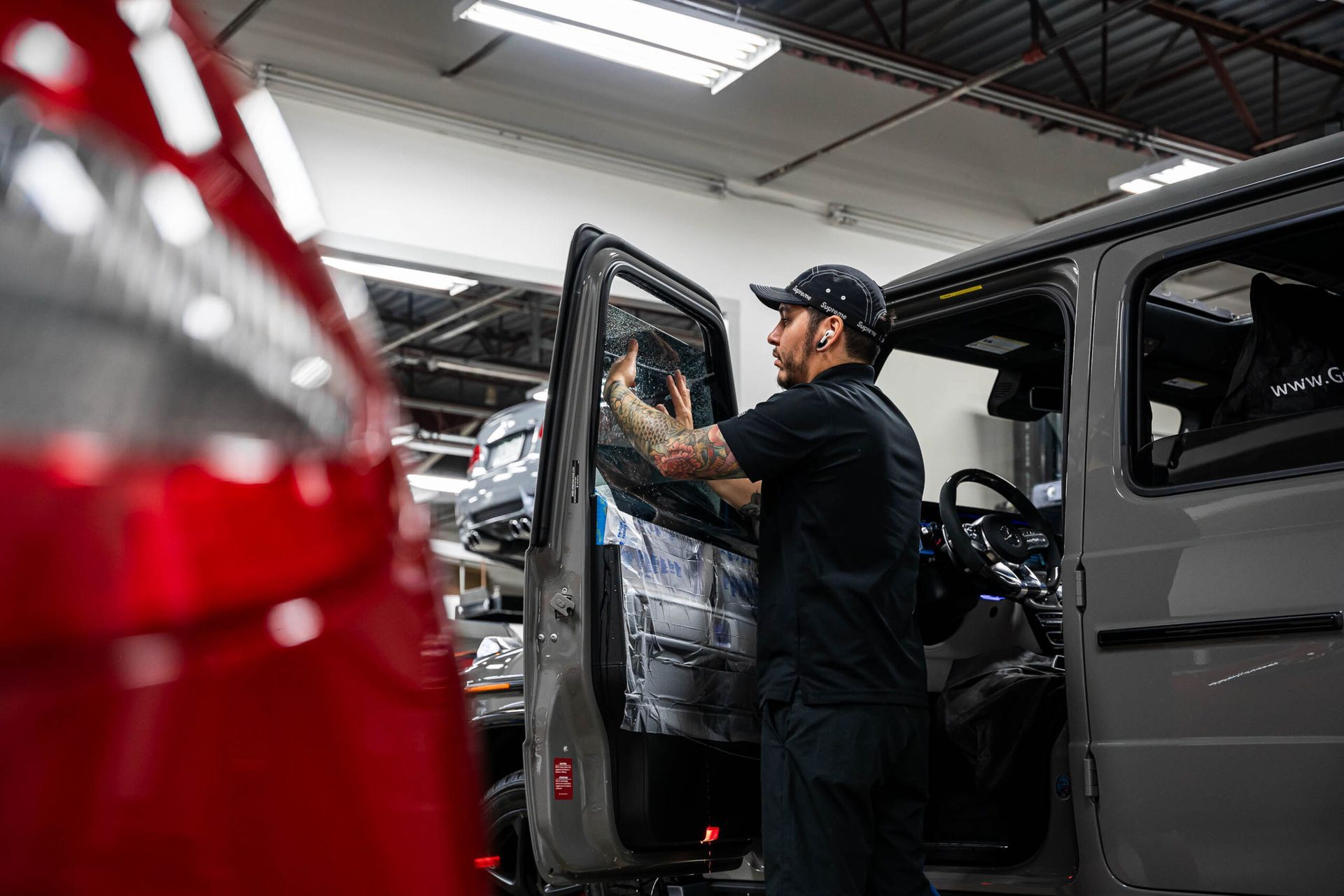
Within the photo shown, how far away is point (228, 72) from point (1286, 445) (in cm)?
234

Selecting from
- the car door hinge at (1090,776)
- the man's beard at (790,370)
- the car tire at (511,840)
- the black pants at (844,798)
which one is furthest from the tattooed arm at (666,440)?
the car tire at (511,840)

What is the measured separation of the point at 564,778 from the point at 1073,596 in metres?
1.24

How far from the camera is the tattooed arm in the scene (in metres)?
2.99

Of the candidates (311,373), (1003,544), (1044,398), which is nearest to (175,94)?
(311,373)

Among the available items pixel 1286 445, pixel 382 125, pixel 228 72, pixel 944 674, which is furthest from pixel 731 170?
pixel 228 72

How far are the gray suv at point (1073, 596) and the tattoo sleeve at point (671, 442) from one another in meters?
0.08

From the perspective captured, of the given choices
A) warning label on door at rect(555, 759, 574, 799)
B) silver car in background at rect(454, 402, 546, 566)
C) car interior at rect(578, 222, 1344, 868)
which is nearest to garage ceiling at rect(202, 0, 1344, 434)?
silver car in background at rect(454, 402, 546, 566)

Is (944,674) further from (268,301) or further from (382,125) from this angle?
(382,125)

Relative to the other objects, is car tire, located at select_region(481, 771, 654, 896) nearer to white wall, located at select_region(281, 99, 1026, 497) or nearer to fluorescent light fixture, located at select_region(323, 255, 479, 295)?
fluorescent light fixture, located at select_region(323, 255, 479, 295)

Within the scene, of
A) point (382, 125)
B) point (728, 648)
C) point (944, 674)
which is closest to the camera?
point (728, 648)

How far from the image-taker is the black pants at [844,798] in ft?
9.01

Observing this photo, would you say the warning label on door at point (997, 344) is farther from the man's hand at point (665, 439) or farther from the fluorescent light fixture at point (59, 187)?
the fluorescent light fixture at point (59, 187)

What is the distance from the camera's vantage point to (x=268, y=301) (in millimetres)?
661

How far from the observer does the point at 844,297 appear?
3.23m
